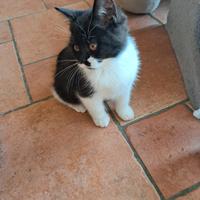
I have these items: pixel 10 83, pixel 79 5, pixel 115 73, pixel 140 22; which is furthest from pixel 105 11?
pixel 79 5

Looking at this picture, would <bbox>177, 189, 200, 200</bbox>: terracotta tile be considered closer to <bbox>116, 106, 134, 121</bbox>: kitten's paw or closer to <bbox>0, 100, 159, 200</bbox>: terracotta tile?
<bbox>0, 100, 159, 200</bbox>: terracotta tile

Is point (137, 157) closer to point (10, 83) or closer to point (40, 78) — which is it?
point (40, 78)

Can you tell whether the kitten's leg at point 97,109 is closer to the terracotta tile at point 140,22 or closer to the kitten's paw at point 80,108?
the kitten's paw at point 80,108

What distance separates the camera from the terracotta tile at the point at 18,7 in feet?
7.41

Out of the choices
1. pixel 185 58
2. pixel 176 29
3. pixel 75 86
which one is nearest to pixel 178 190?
pixel 75 86

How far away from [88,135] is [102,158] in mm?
158

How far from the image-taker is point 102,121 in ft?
4.32

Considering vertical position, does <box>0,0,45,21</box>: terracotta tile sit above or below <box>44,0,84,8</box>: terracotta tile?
above

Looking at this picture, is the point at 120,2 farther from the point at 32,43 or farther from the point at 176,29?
the point at 32,43

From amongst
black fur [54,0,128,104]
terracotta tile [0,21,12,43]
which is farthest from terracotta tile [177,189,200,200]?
terracotta tile [0,21,12,43]

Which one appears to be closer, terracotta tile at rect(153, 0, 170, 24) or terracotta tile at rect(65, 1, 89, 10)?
terracotta tile at rect(153, 0, 170, 24)

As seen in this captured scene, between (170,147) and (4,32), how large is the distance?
1.62 m

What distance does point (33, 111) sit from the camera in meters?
1.47

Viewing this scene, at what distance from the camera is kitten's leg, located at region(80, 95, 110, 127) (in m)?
1.20
